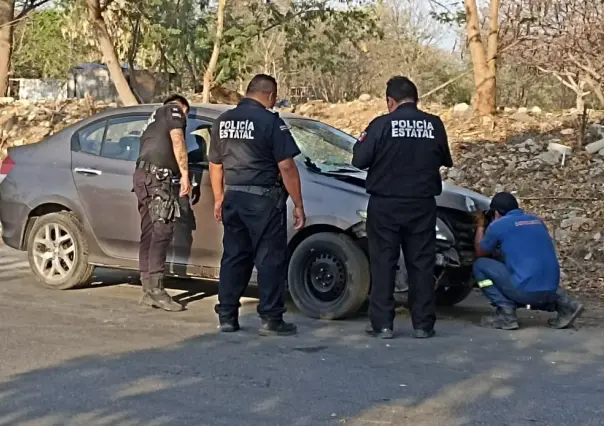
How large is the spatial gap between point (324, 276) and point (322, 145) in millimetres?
1351

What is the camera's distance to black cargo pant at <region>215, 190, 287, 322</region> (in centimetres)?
722

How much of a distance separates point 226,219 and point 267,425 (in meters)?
2.53

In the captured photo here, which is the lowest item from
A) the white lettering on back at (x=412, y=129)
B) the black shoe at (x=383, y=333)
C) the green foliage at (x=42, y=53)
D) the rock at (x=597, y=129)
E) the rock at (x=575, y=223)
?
the black shoe at (x=383, y=333)

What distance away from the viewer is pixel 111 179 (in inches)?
343

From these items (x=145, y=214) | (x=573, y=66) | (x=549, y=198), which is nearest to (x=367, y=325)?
(x=145, y=214)

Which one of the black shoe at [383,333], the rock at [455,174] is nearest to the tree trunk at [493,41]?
the rock at [455,174]

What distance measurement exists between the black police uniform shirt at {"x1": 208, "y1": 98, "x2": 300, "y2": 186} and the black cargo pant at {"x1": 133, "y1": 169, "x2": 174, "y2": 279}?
1.04 m

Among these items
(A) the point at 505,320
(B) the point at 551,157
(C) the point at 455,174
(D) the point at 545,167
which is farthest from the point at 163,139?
(B) the point at 551,157

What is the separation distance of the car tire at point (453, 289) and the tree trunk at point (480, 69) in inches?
343

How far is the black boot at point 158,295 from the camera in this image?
8242 mm

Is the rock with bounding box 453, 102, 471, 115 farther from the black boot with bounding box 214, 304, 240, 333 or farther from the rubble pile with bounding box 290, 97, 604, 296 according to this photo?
the black boot with bounding box 214, 304, 240, 333

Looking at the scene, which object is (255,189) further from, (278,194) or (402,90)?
(402,90)

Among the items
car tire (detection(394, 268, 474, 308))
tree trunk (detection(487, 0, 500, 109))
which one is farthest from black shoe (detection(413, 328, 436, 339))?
tree trunk (detection(487, 0, 500, 109))

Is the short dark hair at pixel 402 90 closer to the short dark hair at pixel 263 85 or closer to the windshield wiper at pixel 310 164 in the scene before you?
the short dark hair at pixel 263 85
